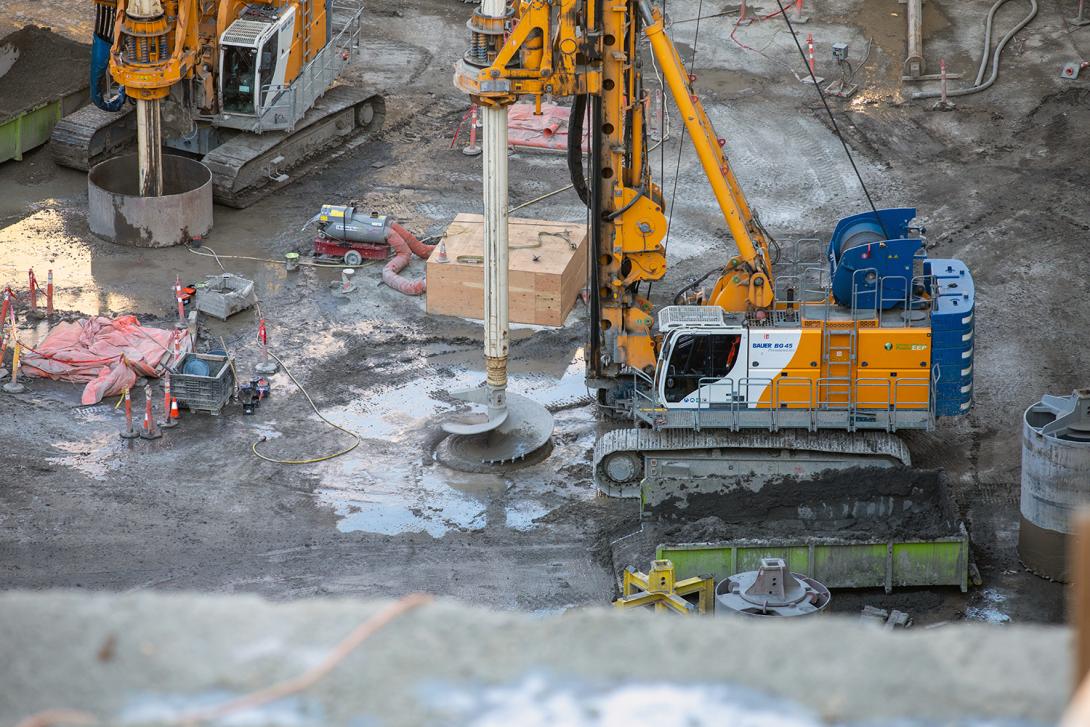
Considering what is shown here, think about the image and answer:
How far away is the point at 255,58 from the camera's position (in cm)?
2683

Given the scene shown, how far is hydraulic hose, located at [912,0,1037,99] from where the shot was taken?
30.3 metres

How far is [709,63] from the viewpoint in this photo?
32.5 meters

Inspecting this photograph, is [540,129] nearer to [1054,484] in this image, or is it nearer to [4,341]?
[4,341]

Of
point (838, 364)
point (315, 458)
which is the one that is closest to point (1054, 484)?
point (838, 364)

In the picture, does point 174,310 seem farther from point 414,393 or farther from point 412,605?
point 412,605

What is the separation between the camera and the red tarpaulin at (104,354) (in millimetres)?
Answer: 21109

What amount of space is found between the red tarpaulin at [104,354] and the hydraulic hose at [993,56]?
49.8 feet

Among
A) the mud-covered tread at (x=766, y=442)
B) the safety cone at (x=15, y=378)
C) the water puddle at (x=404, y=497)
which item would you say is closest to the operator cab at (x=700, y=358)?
the mud-covered tread at (x=766, y=442)

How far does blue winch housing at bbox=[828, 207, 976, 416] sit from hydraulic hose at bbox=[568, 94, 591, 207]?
2952 millimetres

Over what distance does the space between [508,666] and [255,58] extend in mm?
22149

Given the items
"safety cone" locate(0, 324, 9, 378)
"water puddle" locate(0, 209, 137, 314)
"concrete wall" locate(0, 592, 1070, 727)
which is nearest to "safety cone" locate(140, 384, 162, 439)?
"safety cone" locate(0, 324, 9, 378)

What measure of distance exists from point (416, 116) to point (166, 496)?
13.6 m

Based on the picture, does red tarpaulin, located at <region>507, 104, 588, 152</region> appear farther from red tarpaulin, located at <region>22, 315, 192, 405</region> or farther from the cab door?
the cab door

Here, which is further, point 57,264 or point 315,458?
point 57,264
